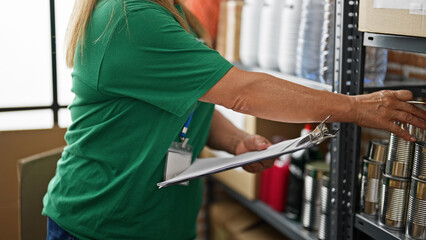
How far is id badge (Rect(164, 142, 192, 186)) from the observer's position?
131 centimetres

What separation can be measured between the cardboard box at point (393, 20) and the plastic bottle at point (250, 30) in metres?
0.86

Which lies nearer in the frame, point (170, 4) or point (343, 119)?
point (343, 119)

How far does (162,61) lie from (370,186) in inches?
26.2

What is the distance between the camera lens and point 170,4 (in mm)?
1240

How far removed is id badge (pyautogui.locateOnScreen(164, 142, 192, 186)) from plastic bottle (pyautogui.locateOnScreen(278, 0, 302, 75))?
2.23ft

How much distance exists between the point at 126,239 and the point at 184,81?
1.65 feet

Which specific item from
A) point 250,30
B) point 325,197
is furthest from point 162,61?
point 250,30

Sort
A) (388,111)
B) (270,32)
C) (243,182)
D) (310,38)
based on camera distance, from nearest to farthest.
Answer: (388,111) < (310,38) < (270,32) < (243,182)

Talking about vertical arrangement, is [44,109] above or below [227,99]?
below

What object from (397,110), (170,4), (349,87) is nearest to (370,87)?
(349,87)

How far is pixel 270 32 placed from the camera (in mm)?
1984

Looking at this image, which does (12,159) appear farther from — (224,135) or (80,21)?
(80,21)

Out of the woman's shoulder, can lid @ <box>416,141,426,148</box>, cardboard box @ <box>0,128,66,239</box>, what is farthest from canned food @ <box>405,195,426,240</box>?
cardboard box @ <box>0,128,66,239</box>

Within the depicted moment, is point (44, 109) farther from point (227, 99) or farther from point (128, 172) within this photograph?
point (227, 99)
